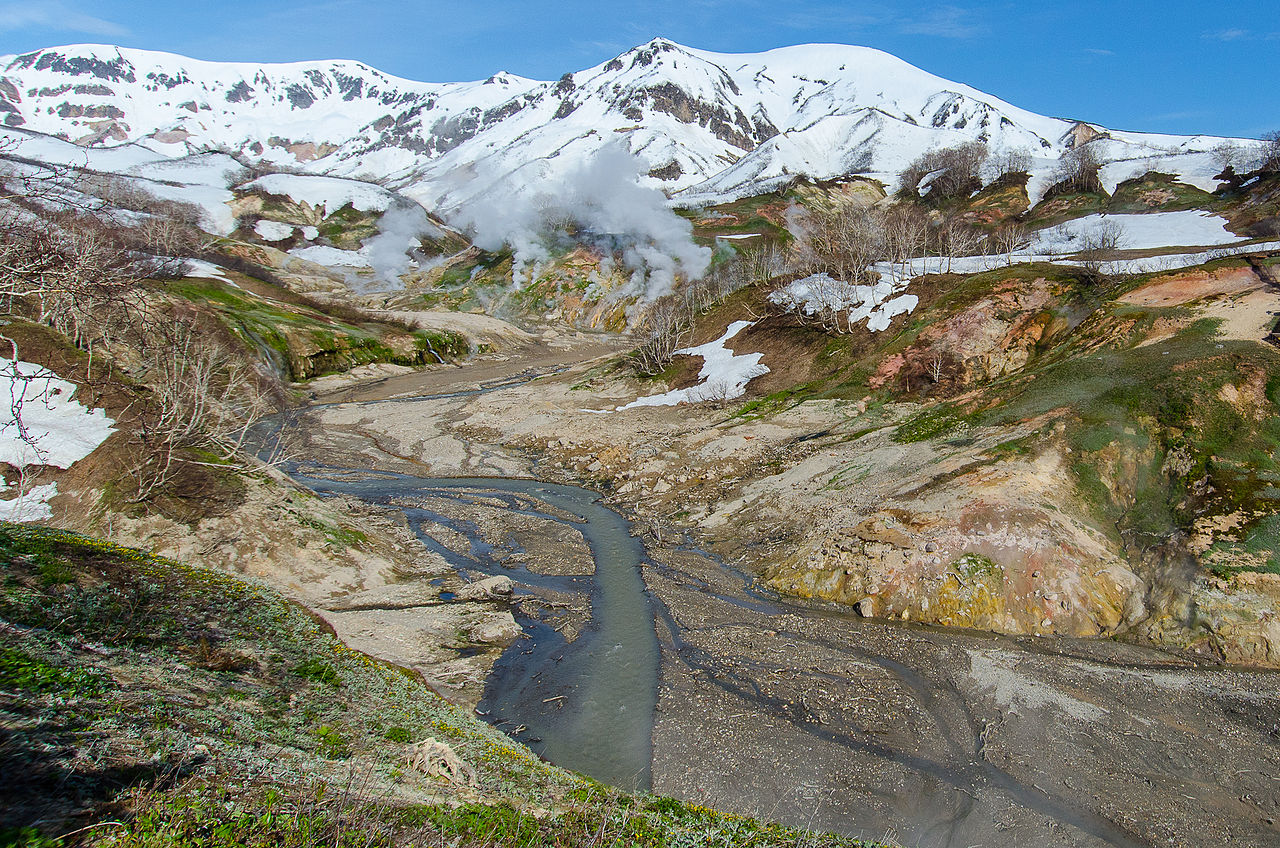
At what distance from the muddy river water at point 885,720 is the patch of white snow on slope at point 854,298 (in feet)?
94.3

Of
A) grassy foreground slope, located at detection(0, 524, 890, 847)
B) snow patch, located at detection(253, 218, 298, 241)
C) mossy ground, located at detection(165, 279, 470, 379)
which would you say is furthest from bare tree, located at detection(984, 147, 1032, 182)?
snow patch, located at detection(253, 218, 298, 241)

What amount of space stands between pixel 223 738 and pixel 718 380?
143 feet

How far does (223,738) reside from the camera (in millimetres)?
6535

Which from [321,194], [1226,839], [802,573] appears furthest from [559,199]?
[1226,839]

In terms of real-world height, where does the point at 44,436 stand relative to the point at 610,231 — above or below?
below

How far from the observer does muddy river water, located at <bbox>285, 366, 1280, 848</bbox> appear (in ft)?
43.5

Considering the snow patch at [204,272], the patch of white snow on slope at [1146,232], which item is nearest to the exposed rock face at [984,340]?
the patch of white snow on slope at [1146,232]

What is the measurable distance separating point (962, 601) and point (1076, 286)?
2630cm

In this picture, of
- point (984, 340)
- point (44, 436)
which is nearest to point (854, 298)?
point (984, 340)

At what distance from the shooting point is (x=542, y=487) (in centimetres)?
3631

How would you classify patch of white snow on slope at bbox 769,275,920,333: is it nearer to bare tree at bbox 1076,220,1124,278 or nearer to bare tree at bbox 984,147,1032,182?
bare tree at bbox 1076,220,1124,278

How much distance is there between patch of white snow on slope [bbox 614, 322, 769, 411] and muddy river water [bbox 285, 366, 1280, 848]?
24153 millimetres

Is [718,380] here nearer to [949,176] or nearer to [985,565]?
[985,565]

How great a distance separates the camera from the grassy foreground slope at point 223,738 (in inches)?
187
